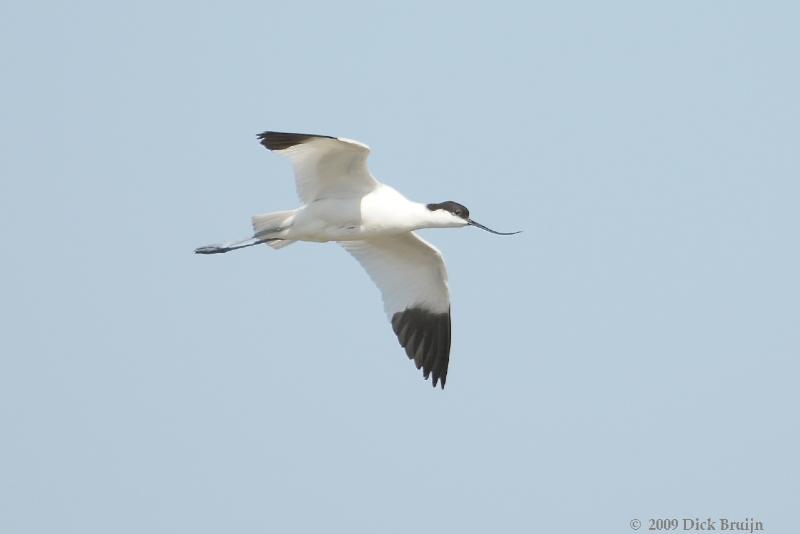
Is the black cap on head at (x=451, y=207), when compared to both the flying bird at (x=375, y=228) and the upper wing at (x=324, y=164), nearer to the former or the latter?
the flying bird at (x=375, y=228)

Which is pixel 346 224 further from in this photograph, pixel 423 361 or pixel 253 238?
pixel 423 361

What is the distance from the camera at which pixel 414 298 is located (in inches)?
567

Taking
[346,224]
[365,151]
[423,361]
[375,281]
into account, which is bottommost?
[423,361]

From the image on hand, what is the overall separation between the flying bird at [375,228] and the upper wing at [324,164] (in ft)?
0.03

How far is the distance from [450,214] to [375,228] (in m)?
0.84

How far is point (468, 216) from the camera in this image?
13.1 metres

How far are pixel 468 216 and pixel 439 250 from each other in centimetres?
99

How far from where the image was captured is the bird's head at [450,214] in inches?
509

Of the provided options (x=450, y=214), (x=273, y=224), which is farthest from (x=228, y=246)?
(x=450, y=214)

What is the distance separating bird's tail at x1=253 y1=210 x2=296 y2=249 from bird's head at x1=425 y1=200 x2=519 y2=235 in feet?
5.05

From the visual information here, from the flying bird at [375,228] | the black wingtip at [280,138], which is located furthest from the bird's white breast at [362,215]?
the black wingtip at [280,138]

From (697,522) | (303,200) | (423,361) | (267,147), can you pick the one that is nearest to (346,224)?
(303,200)

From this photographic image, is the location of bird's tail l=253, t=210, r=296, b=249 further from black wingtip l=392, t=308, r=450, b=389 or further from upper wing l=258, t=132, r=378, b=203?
black wingtip l=392, t=308, r=450, b=389

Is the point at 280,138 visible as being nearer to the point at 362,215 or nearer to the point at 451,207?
the point at 362,215
